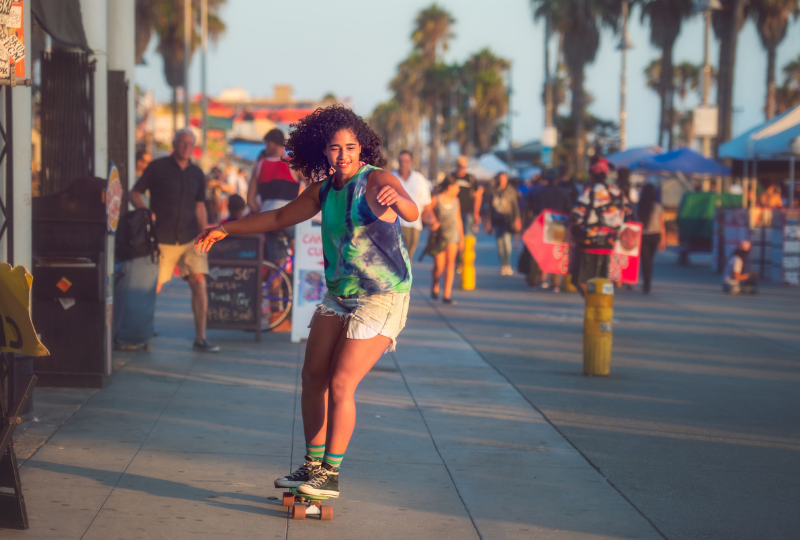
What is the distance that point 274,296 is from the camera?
952 cm

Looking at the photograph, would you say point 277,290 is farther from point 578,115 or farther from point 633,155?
point 578,115

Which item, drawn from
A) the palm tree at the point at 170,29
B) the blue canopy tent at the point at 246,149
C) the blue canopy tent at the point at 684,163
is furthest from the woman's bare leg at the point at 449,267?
the palm tree at the point at 170,29

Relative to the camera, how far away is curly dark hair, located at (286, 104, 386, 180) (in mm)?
4383

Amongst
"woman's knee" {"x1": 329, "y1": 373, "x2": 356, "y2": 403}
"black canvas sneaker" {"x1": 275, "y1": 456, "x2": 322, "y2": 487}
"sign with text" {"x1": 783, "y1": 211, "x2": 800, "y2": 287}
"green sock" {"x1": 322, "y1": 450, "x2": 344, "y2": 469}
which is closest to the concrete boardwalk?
"black canvas sneaker" {"x1": 275, "y1": 456, "x2": 322, "y2": 487}

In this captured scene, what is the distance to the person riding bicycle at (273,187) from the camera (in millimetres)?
9594

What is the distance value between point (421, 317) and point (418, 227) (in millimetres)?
1455

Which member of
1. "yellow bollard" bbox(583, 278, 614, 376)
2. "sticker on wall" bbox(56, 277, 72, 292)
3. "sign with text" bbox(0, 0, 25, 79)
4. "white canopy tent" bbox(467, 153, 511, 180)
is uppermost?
"white canopy tent" bbox(467, 153, 511, 180)

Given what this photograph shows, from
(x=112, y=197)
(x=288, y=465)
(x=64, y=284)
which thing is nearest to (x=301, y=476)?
(x=288, y=465)

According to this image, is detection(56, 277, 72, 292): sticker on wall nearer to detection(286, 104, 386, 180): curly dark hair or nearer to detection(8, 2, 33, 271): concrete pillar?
detection(8, 2, 33, 271): concrete pillar

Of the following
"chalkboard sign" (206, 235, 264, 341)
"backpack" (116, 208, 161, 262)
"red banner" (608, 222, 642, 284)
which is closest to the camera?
"backpack" (116, 208, 161, 262)

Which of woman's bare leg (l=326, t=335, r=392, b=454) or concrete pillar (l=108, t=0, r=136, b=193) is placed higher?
concrete pillar (l=108, t=0, r=136, b=193)

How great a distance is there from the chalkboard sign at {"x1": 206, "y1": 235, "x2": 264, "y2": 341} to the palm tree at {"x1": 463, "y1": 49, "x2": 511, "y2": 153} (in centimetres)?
7052

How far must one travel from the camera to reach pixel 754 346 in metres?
9.78

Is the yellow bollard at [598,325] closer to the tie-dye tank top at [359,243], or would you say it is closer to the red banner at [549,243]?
the tie-dye tank top at [359,243]
